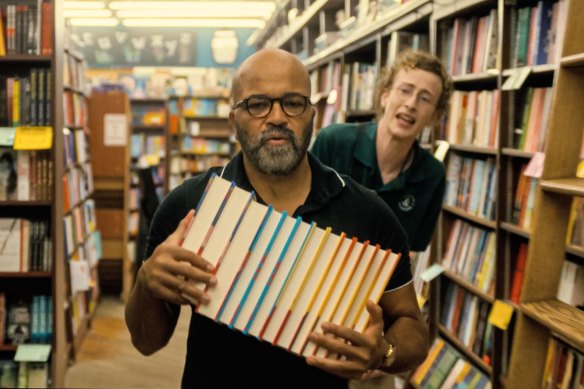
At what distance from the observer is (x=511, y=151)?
2.22 meters

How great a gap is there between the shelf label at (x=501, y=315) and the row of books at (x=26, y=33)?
7.89 feet

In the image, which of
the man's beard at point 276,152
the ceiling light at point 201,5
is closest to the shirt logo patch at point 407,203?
the man's beard at point 276,152

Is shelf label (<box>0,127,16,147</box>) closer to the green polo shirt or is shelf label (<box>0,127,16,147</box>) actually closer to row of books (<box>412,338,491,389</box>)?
the green polo shirt

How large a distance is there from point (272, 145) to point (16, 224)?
2.29m

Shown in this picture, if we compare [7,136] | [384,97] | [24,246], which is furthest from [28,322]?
[384,97]

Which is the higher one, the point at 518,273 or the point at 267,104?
the point at 267,104

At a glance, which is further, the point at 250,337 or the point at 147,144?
the point at 147,144

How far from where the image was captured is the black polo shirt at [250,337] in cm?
120

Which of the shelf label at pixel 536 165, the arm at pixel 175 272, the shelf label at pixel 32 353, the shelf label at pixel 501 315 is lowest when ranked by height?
the shelf label at pixel 32 353

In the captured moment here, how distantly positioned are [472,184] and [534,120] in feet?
1.66

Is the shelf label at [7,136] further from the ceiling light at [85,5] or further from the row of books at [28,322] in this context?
the ceiling light at [85,5]

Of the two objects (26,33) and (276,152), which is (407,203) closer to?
(276,152)

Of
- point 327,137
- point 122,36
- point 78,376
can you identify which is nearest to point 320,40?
point 327,137

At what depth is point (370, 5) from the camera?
3.75 metres
